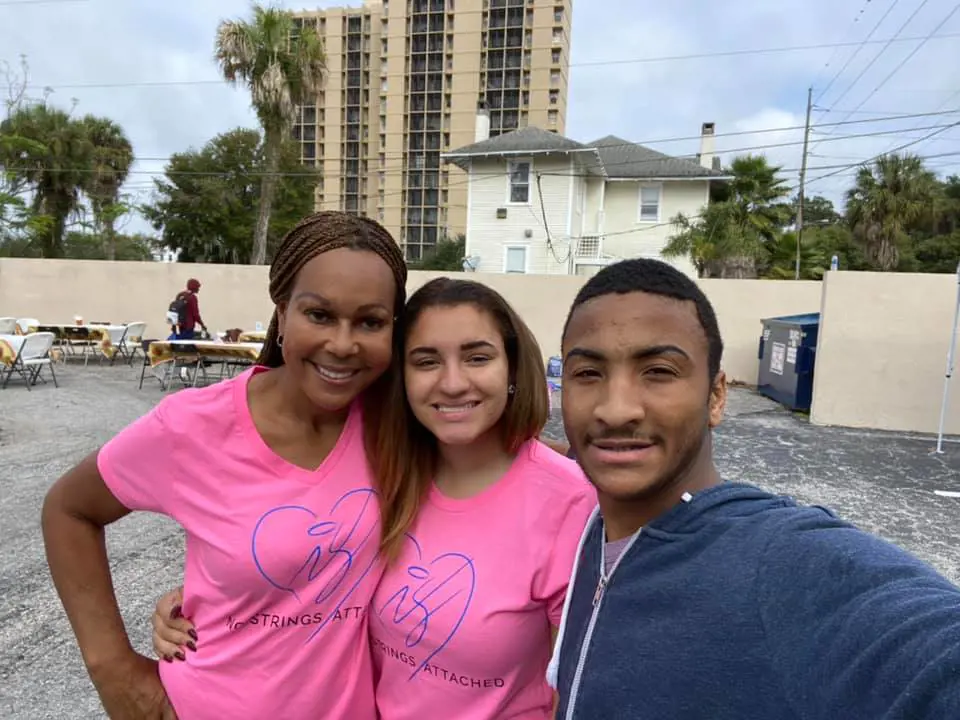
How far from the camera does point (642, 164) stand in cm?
2400

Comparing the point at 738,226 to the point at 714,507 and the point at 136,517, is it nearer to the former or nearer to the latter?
the point at 136,517

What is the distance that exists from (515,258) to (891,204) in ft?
53.2

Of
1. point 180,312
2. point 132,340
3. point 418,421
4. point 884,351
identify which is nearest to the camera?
point 418,421

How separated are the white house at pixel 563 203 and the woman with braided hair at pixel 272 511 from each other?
19.2 metres

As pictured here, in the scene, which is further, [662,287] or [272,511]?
[272,511]

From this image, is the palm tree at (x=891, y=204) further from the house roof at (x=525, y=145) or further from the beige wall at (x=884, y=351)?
the beige wall at (x=884, y=351)

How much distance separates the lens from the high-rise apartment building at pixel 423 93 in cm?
6316

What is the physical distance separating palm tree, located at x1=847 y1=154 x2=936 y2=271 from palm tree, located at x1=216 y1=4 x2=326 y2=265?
22.6 metres

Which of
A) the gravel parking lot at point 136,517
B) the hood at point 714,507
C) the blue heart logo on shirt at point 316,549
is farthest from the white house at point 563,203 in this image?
the hood at point 714,507

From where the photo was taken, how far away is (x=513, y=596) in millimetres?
1126

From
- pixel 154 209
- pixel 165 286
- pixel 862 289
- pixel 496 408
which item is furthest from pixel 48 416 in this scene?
pixel 154 209

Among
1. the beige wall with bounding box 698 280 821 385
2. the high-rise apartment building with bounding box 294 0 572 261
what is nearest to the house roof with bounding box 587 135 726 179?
the beige wall with bounding box 698 280 821 385

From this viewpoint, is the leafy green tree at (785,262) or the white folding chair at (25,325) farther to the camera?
the leafy green tree at (785,262)

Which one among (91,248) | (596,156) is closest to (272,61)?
(596,156)
